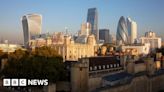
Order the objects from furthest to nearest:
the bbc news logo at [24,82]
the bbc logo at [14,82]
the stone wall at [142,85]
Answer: the bbc news logo at [24,82]
the bbc logo at [14,82]
the stone wall at [142,85]

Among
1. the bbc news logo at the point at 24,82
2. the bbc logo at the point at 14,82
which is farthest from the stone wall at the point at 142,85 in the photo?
the bbc logo at the point at 14,82

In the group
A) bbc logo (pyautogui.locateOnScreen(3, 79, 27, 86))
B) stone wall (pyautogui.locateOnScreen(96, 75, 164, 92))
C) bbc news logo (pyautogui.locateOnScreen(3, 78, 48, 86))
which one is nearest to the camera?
stone wall (pyautogui.locateOnScreen(96, 75, 164, 92))

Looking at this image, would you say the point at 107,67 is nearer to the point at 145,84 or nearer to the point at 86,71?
the point at 145,84

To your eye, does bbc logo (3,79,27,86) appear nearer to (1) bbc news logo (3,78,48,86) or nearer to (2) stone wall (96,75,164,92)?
(1) bbc news logo (3,78,48,86)

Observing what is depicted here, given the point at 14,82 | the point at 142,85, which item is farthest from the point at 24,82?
the point at 142,85

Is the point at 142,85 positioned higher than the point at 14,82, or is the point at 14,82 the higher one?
the point at 14,82

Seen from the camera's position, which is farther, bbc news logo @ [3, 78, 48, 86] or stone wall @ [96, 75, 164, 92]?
bbc news logo @ [3, 78, 48, 86]

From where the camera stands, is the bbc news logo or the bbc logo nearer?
the bbc logo

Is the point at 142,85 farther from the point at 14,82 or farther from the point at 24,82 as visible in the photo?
the point at 14,82

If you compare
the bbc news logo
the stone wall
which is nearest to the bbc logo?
the bbc news logo

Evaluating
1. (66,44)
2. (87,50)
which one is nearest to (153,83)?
(66,44)

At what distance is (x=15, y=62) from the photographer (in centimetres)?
4531

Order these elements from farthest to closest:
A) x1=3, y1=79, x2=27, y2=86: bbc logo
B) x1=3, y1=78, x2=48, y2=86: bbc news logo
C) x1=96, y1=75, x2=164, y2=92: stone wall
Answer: x1=3, y1=78, x2=48, y2=86: bbc news logo → x1=3, y1=79, x2=27, y2=86: bbc logo → x1=96, y1=75, x2=164, y2=92: stone wall

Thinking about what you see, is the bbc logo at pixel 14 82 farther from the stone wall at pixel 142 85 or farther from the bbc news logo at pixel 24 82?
the stone wall at pixel 142 85
